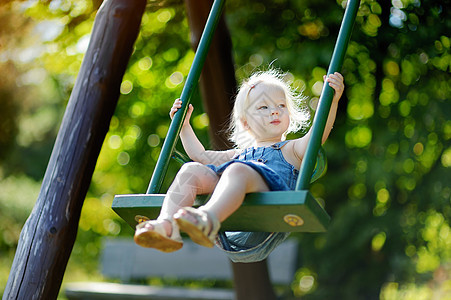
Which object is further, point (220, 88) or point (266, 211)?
point (220, 88)

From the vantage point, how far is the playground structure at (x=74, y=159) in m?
3.09

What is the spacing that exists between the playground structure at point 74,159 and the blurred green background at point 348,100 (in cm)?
212

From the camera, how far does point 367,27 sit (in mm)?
6312

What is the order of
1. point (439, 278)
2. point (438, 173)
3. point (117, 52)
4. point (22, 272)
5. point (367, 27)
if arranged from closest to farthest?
1. point (22, 272)
2. point (117, 52)
3. point (367, 27)
4. point (438, 173)
5. point (439, 278)

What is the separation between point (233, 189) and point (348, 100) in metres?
5.14

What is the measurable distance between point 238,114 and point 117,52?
79cm

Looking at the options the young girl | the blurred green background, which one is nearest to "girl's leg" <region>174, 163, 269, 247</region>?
the young girl

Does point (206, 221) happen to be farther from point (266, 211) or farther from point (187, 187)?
point (187, 187)

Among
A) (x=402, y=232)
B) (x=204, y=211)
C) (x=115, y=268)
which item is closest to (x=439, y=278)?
(x=402, y=232)

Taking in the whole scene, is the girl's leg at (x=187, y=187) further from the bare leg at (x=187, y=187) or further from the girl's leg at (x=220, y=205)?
the girl's leg at (x=220, y=205)

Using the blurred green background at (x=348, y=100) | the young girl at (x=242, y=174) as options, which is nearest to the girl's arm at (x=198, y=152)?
the young girl at (x=242, y=174)

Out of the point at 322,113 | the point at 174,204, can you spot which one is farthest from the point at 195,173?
the point at 322,113

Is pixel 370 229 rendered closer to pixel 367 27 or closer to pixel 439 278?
pixel 367 27

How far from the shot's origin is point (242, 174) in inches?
93.7
